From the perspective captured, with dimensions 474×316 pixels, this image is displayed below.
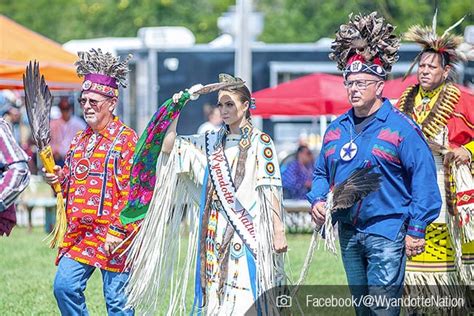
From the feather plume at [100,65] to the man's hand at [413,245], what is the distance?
200cm

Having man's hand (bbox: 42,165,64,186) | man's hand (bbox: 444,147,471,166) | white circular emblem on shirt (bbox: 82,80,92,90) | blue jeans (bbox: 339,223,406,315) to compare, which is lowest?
blue jeans (bbox: 339,223,406,315)

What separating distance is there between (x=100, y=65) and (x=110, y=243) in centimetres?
106

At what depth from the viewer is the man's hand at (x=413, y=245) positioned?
5.50m

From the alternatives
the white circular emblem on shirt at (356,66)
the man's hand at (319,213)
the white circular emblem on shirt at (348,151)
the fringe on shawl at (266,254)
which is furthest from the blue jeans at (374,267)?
the white circular emblem on shirt at (356,66)

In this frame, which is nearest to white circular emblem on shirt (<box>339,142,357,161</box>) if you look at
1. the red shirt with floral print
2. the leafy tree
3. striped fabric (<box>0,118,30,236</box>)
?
the red shirt with floral print

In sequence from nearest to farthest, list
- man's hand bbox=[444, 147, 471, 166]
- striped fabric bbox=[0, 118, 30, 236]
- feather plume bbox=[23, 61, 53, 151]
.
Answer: striped fabric bbox=[0, 118, 30, 236]
feather plume bbox=[23, 61, 53, 151]
man's hand bbox=[444, 147, 471, 166]

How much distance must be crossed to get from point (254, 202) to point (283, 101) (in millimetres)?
8205

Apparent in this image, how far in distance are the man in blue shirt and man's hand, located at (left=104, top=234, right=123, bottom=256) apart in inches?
43.1

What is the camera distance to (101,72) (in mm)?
6473

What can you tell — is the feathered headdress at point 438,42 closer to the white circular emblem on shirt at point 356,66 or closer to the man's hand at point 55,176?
the white circular emblem on shirt at point 356,66

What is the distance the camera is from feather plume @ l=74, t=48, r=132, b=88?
21.3 ft

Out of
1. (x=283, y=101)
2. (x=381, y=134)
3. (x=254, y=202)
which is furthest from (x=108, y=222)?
(x=283, y=101)

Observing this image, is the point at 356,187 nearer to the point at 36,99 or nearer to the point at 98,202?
the point at 98,202

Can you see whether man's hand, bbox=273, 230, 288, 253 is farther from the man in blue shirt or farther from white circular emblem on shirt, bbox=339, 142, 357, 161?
white circular emblem on shirt, bbox=339, 142, 357, 161
